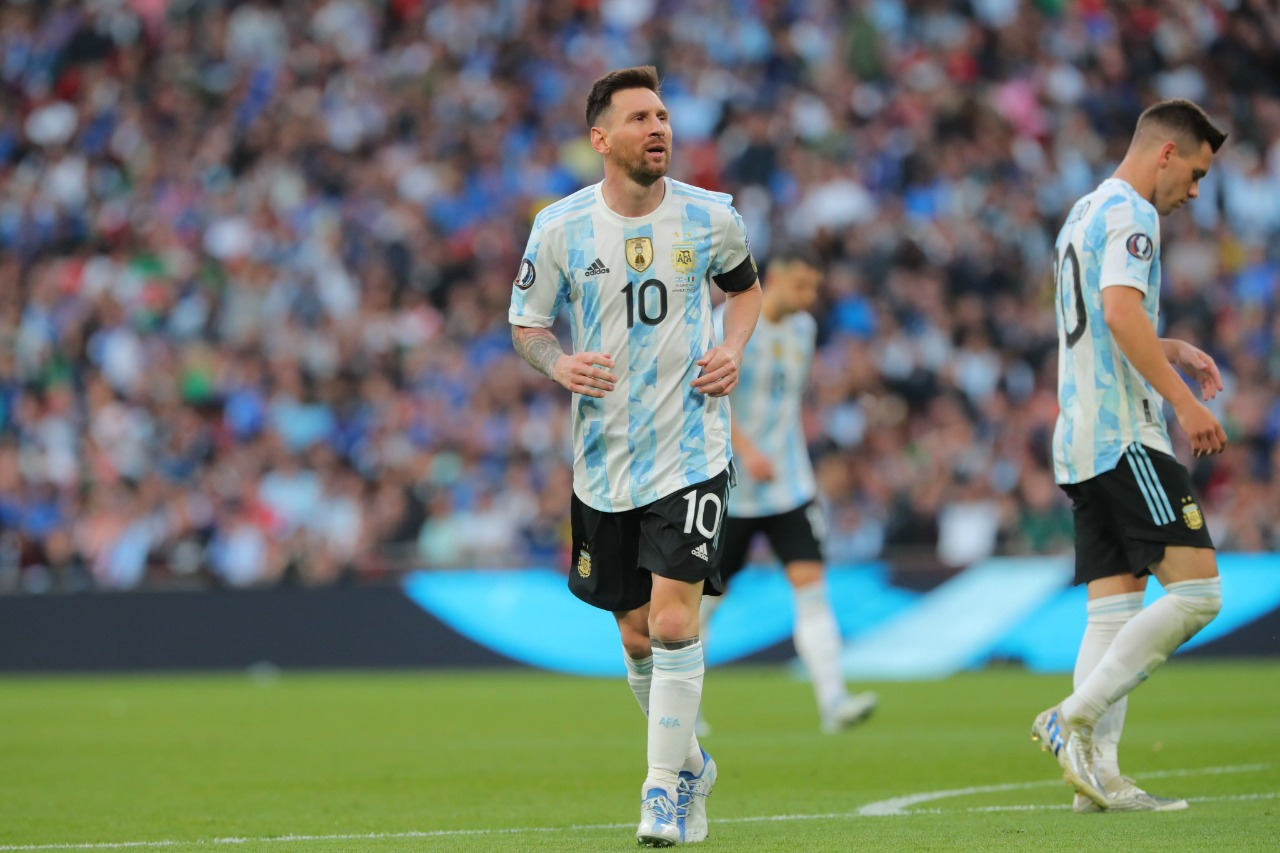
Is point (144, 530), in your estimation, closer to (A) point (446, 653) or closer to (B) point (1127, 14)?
(A) point (446, 653)

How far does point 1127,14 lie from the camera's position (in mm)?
22297

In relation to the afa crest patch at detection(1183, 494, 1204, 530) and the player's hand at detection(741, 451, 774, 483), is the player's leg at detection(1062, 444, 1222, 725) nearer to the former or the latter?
the afa crest patch at detection(1183, 494, 1204, 530)

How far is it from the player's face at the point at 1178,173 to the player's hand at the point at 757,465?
12.9 ft

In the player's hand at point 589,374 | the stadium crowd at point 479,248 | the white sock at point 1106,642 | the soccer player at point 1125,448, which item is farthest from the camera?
the stadium crowd at point 479,248

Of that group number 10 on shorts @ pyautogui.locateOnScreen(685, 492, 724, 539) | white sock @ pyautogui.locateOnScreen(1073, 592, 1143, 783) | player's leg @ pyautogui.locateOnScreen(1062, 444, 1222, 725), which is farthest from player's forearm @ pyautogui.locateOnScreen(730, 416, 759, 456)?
number 10 on shorts @ pyautogui.locateOnScreen(685, 492, 724, 539)

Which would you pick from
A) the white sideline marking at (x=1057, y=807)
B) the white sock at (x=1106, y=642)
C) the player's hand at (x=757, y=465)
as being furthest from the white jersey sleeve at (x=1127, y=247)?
the player's hand at (x=757, y=465)

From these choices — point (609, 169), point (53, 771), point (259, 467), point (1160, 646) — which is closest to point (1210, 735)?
point (1160, 646)

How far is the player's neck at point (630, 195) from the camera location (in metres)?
6.30

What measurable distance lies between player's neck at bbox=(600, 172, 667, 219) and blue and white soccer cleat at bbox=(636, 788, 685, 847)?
1.96m

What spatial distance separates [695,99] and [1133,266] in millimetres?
16563

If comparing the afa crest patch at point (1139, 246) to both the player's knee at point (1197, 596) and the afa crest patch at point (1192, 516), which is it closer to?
the afa crest patch at point (1192, 516)

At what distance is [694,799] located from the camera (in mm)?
6320

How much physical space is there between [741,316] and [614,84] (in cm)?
92

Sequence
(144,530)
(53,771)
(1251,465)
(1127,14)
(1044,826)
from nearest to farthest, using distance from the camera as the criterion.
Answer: (1044,826), (53,771), (1251,465), (144,530), (1127,14)
